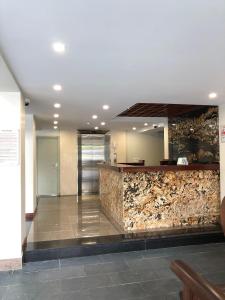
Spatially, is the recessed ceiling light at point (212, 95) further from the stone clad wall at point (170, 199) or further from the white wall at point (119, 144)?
the white wall at point (119, 144)

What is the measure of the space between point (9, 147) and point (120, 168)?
192 centimetres

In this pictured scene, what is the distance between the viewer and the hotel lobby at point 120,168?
1.83 metres

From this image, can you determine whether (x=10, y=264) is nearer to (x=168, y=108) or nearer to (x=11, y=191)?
(x=11, y=191)

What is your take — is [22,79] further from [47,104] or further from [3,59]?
[47,104]

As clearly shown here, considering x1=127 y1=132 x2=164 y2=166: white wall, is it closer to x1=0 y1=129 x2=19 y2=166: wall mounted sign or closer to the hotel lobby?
the hotel lobby

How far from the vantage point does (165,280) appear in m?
3.06

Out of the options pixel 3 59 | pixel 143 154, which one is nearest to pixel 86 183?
pixel 143 154

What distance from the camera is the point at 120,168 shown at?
4531 mm

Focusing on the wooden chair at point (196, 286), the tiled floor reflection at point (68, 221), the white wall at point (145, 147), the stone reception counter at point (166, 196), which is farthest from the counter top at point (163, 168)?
the white wall at point (145, 147)

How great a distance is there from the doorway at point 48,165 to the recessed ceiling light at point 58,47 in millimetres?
6974

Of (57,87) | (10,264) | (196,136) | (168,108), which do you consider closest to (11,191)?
(10,264)

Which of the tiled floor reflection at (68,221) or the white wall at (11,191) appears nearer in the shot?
the white wall at (11,191)

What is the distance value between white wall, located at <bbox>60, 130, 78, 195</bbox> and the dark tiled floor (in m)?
5.40

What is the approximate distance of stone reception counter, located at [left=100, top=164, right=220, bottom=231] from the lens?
180 inches
